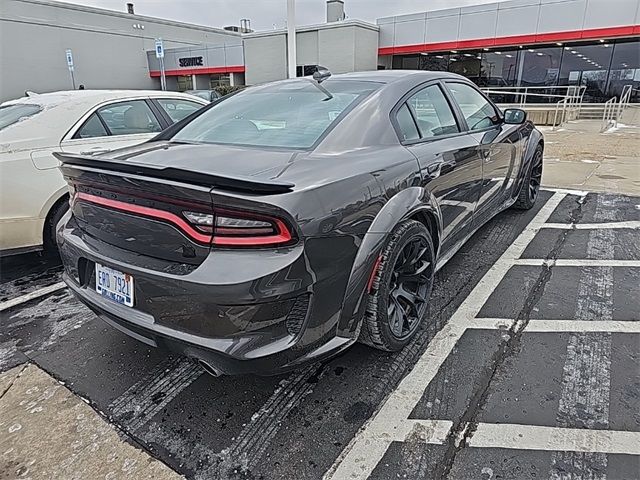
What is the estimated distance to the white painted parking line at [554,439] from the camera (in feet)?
6.03

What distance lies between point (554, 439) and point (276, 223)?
149 cm

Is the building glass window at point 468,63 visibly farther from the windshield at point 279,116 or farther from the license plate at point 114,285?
the license plate at point 114,285

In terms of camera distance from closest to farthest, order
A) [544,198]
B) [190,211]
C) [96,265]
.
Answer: [190,211] < [96,265] < [544,198]

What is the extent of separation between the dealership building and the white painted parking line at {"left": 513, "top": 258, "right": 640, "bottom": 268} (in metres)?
12.2

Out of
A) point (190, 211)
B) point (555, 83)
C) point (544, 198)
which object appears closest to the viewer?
point (190, 211)

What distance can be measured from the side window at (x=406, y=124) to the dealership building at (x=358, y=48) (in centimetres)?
1258

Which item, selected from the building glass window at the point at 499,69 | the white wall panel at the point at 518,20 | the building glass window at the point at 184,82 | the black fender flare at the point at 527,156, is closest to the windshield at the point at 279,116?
the black fender flare at the point at 527,156

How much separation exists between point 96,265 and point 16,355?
107 centimetres

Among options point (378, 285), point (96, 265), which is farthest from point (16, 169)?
point (378, 285)

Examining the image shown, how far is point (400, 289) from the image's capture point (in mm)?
2486

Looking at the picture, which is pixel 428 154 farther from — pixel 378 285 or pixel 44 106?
pixel 44 106

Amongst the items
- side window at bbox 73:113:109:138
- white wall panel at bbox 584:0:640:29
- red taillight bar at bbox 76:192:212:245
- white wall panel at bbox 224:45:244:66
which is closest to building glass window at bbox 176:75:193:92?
white wall panel at bbox 224:45:244:66

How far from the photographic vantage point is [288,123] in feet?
8.35

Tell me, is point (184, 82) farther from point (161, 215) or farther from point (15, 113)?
point (161, 215)
